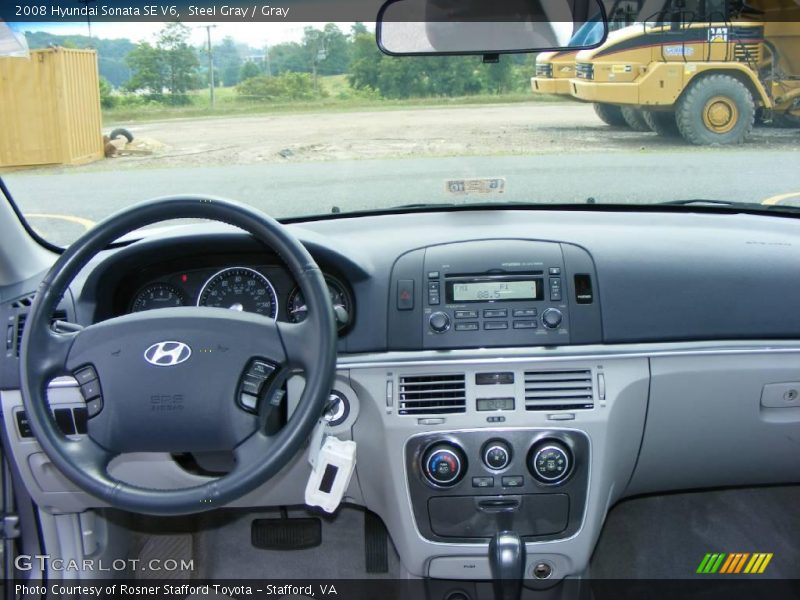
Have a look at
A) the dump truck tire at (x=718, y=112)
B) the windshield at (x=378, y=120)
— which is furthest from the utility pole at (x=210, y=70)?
the dump truck tire at (x=718, y=112)

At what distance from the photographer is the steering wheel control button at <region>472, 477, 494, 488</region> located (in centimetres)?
286

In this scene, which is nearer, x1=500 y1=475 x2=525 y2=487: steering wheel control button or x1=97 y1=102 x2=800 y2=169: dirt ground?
x1=500 y1=475 x2=525 y2=487: steering wheel control button

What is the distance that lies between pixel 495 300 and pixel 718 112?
1313 millimetres

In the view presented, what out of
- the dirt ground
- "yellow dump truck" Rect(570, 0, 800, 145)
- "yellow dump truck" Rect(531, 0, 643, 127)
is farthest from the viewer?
"yellow dump truck" Rect(570, 0, 800, 145)

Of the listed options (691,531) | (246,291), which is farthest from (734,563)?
(246,291)

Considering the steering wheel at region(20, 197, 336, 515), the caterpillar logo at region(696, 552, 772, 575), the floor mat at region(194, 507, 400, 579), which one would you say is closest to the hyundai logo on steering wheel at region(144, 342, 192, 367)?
the steering wheel at region(20, 197, 336, 515)

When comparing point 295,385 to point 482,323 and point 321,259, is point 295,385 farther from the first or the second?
point 482,323

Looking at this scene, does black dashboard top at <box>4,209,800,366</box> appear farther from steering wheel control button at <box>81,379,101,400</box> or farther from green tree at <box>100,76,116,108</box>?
steering wheel control button at <box>81,379,101,400</box>

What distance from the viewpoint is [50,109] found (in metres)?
3.09

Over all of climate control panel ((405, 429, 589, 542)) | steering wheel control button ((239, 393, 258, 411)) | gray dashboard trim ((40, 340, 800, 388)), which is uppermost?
steering wheel control button ((239, 393, 258, 411))

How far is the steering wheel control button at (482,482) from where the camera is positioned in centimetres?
286

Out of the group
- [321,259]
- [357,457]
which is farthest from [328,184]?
[357,457]

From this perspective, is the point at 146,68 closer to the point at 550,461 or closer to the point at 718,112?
the point at 550,461

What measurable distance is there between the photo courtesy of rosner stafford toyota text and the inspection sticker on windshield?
2 centimetres
